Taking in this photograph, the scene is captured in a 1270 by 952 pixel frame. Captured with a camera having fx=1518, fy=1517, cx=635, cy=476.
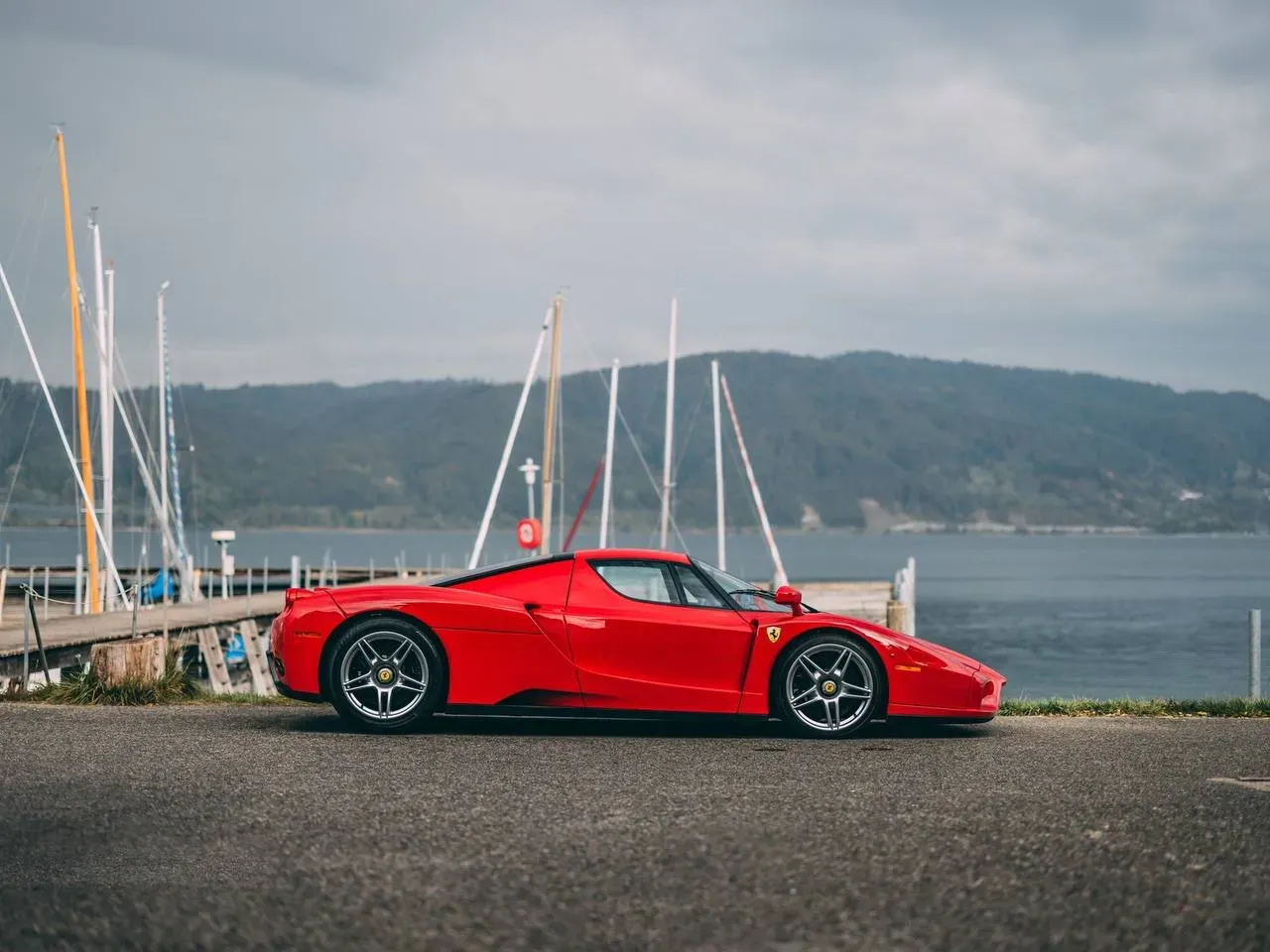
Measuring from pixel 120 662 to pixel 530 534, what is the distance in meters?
27.5

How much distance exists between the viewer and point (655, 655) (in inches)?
369

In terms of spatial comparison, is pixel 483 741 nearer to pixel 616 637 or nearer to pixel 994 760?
pixel 616 637

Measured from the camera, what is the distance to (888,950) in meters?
4.27

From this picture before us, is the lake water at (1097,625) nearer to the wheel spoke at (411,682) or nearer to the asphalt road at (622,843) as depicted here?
the wheel spoke at (411,682)

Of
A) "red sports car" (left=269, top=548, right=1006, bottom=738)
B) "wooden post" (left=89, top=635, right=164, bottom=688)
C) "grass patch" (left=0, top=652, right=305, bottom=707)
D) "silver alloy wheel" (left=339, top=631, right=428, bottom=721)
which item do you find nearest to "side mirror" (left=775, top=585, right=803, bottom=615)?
"red sports car" (left=269, top=548, right=1006, bottom=738)

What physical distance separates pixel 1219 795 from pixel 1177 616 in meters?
81.4

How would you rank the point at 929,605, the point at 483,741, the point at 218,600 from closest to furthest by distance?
the point at 483,741 → the point at 218,600 → the point at 929,605

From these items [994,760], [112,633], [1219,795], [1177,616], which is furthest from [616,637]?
[1177,616]

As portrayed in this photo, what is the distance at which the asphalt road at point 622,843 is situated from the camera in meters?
4.50

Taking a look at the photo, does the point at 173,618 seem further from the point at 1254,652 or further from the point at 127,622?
the point at 1254,652

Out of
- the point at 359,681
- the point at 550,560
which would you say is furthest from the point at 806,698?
the point at 359,681

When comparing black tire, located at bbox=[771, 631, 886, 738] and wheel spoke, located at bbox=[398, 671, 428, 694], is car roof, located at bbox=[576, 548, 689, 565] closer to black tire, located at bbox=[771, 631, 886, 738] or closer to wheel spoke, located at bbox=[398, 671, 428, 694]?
black tire, located at bbox=[771, 631, 886, 738]

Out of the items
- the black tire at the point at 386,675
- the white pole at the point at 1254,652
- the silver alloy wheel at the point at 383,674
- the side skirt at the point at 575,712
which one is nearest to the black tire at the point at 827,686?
the side skirt at the point at 575,712

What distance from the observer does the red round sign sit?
126ft
